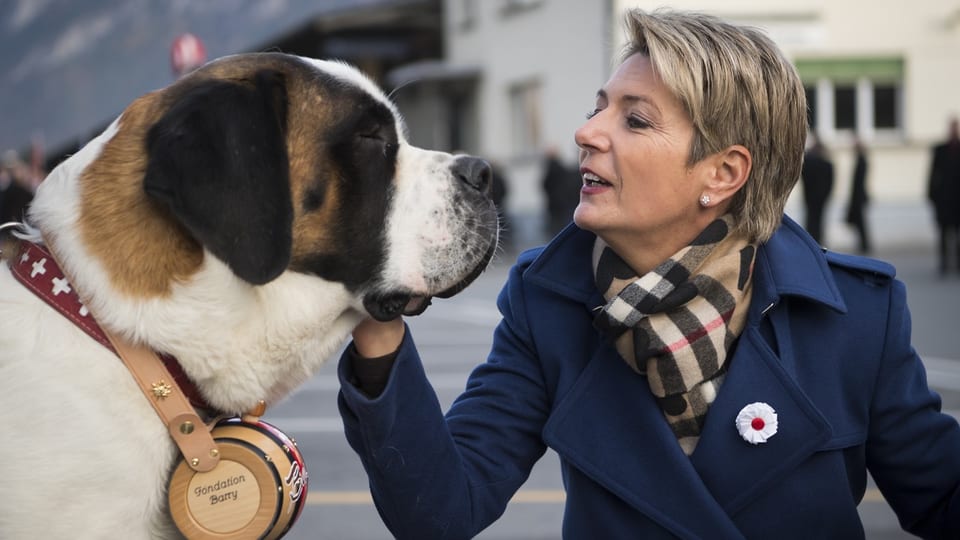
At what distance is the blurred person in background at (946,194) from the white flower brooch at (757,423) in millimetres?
12906

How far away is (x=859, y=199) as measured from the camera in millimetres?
18797

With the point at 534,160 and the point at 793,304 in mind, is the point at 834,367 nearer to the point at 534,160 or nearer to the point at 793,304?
the point at 793,304

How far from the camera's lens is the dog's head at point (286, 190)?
2455 millimetres

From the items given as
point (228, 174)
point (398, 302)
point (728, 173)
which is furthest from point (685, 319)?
point (228, 174)

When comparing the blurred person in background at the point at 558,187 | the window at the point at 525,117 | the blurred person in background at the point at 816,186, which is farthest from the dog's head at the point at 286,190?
the window at the point at 525,117

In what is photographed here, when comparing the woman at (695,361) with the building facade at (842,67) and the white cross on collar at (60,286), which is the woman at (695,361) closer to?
the white cross on collar at (60,286)

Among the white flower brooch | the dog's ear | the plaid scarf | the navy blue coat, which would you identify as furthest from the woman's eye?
the dog's ear

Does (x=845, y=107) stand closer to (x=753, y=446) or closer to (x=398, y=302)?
(x=753, y=446)

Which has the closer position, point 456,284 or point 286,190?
point 286,190

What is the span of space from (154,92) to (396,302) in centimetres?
68

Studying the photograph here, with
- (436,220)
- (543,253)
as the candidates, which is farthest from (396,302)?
(543,253)

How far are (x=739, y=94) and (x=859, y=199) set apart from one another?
1661 cm

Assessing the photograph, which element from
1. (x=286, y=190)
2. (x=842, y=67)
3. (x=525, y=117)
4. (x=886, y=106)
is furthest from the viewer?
(x=525, y=117)

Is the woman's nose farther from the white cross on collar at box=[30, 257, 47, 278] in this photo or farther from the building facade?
the building facade
